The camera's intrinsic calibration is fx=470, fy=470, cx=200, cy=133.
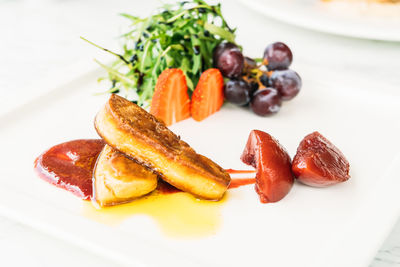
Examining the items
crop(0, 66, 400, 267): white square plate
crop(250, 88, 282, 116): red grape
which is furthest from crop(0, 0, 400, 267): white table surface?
crop(250, 88, 282, 116): red grape

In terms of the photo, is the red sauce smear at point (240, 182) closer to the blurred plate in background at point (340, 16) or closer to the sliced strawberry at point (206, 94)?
the sliced strawberry at point (206, 94)

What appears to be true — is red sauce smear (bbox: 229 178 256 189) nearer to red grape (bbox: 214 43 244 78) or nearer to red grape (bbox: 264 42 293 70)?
red grape (bbox: 214 43 244 78)

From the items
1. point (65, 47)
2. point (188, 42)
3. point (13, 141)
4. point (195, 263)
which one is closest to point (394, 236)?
point (195, 263)

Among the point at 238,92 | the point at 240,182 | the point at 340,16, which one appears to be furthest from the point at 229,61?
the point at 340,16

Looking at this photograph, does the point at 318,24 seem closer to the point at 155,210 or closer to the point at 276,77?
the point at 276,77

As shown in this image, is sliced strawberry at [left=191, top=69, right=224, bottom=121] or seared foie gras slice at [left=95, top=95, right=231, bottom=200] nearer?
seared foie gras slice at [left=95, top=95, right=231, bottom=200]

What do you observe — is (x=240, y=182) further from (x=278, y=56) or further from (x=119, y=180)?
(x=278, y=56)

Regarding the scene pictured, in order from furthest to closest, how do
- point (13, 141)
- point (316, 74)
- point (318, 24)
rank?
point (318, 24)
point (316, 74)
point (13, 141)
